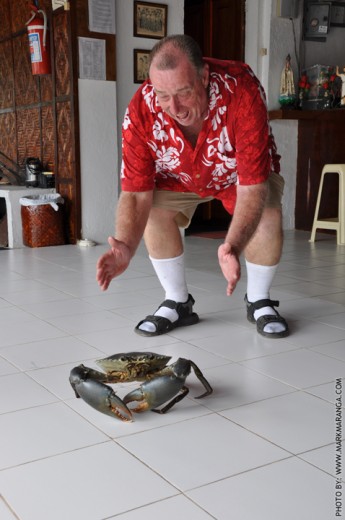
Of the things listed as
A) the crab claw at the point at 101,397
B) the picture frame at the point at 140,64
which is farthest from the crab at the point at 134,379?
the picture frame at the point at 140,64

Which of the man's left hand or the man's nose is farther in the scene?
the man's nose

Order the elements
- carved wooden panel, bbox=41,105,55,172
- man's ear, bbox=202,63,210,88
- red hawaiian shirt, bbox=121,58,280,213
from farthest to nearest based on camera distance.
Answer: carved wooden panel, bbox=41,105,55,172 → red hawaiian shirt, bbox=121,58,280,213 → man's ear, bbox=202,63,210,88

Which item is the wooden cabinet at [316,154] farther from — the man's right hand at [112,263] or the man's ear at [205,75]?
the man's right hand at [112,263]

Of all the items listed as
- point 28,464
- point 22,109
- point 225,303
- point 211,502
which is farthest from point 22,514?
point 22,109

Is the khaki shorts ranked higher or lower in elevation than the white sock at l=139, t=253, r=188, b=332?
higher

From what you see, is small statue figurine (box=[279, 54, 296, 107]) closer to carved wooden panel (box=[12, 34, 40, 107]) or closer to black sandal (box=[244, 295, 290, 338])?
carved wooden panel (box=[12, 34, 40, 107])

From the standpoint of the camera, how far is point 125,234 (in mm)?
1971

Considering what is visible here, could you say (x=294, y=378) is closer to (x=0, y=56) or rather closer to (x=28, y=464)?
(x=28, y=464)

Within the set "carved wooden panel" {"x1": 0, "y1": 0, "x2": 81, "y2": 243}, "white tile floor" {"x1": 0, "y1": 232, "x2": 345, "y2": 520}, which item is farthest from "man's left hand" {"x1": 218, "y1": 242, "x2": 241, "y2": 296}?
"carved wooden panel" {"x1": 0, "y1": 0, "x2": 81, "y2": 243}

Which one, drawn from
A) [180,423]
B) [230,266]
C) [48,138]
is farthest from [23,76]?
[180,423]

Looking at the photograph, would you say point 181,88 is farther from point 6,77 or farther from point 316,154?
point 6,77

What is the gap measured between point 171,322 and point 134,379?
826 millimetres

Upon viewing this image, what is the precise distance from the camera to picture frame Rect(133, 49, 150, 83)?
4762 mm

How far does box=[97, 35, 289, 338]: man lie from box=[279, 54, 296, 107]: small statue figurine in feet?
10.7
